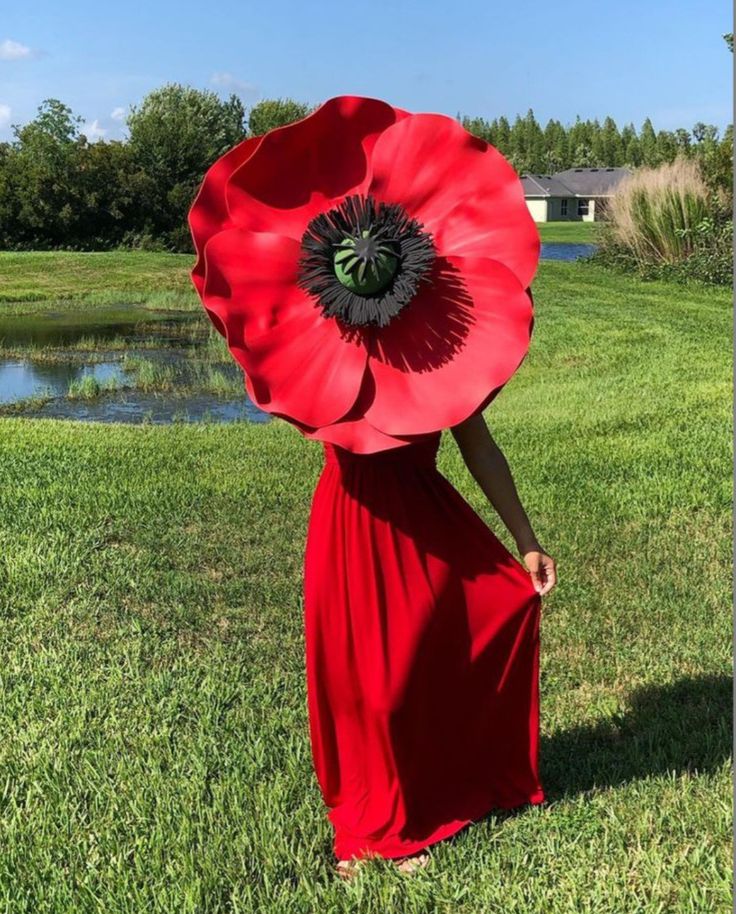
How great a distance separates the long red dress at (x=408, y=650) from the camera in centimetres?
221

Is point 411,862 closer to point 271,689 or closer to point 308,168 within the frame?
point 271,689

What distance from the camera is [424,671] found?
2262 millimetres

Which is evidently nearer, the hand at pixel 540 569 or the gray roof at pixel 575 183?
the hand at pixel 540 569

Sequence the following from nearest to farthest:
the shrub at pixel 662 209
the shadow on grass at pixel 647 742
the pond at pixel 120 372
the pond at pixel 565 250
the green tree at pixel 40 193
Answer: the shadow on grass at pixel 647 742
the pond at pixel 120 372
the shrub at pixel 662 209
the pond at pixel 565 250
the green tree at pixel 40 193

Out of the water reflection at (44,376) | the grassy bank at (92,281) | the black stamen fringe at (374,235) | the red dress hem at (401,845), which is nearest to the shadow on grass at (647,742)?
the red dress hem at (401,845)

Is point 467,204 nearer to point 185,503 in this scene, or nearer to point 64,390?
point 185,503

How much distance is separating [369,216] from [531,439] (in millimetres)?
5185

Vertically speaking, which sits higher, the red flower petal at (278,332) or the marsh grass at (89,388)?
the red flower petal at (278,332)

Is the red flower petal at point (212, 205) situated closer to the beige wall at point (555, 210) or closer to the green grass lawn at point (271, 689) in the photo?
the green grass lawn at point (271, 689)

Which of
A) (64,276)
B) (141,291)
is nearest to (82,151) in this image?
(64,276)

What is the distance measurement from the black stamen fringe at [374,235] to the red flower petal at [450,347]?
0.05 metres

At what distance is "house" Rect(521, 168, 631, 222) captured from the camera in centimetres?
7700

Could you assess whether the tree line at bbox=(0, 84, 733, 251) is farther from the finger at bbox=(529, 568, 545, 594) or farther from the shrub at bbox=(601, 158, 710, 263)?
the finger at bbox=(529, 568, 545, 594)

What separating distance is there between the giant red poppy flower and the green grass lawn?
122 cm
